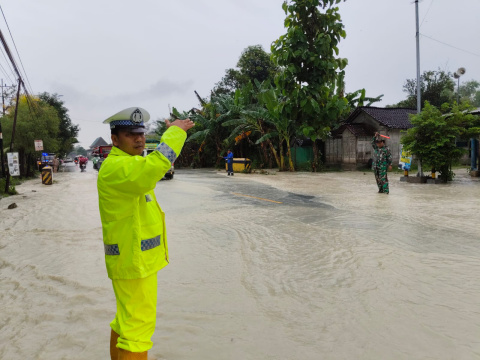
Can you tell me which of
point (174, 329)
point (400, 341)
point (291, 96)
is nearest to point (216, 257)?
point (174, 329)

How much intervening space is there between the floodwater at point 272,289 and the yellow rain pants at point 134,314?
79 centimetres

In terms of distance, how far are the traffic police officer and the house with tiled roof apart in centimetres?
2396

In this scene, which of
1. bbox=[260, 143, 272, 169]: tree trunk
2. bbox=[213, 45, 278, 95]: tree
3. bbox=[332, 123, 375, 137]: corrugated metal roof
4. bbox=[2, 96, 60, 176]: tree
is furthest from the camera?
bbox=[213, 45, 278, 95]: tree

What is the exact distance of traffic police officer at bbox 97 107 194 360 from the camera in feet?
7.09

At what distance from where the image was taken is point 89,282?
4.73m

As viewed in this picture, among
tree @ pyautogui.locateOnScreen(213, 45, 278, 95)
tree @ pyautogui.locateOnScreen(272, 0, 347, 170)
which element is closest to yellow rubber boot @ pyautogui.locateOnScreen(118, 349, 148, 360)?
tree @ pyautogui.locateOnScreen(272, 0, 347, 170)

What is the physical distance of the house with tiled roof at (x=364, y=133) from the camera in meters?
24.8

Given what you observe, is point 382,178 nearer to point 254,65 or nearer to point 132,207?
point 132,207

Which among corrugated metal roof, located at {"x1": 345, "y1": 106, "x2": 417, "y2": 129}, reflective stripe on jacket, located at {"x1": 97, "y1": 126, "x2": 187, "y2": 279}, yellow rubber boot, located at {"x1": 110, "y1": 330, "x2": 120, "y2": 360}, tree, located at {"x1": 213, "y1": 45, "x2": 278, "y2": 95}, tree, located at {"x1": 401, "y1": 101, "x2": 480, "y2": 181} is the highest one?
tree, located at {"x1": 213, "y1": 45, "x2": 278, "y2": 95}

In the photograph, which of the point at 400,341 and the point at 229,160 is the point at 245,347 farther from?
the point at 229,160

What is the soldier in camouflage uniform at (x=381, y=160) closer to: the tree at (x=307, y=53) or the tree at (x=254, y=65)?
the tree at (x=307, y=53)

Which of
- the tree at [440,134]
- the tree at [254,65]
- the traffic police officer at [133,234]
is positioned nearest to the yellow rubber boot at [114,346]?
the traffic police officer at [133,234]

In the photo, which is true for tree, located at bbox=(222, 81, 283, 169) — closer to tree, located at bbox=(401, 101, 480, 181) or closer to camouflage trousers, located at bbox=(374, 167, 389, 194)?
tree, located at bbox=(401, 101, 480, 181)

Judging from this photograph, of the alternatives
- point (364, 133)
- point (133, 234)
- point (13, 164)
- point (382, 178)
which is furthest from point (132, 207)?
point (364, 133)
